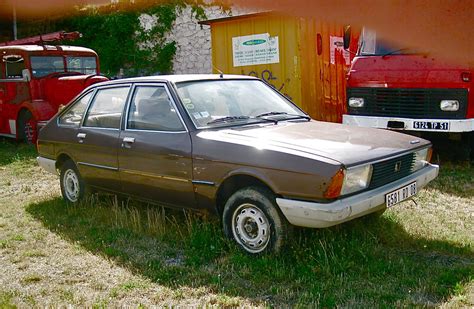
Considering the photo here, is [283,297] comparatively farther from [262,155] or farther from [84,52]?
[84,52]

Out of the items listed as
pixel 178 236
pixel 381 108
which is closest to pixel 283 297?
pixel 178 236

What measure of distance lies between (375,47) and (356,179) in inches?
166

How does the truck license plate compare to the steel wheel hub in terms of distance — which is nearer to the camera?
the steel wheel hub

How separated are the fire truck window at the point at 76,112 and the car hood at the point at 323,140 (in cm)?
200

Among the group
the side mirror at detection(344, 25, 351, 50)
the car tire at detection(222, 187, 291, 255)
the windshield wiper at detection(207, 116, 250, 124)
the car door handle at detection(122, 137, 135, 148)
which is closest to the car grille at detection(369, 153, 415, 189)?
the car tire at detection(222, 187, 291, 255)

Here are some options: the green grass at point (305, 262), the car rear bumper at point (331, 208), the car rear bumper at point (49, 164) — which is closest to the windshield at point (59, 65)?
the car rear bumper at point (49, 164)

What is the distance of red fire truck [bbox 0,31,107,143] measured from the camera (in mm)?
10203

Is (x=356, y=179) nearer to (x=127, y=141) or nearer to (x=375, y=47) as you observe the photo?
(x=127, y=141)

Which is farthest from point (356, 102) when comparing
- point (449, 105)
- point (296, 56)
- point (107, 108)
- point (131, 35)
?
point (131, 35)

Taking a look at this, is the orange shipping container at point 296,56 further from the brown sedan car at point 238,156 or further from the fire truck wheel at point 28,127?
the brown sedan car at point 238,156

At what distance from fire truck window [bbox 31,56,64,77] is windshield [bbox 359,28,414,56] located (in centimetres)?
639

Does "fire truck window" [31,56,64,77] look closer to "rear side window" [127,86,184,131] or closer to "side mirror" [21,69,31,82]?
"side mirror" [21,69,31,82]

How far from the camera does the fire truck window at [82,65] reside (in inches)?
432

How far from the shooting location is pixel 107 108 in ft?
17.7
